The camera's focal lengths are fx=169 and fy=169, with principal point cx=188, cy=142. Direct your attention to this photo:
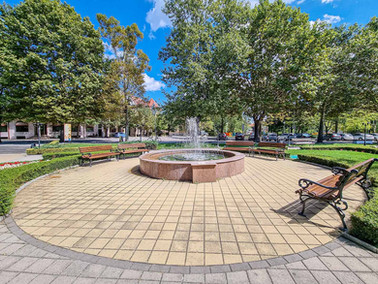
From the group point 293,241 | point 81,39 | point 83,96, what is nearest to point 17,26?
point 81,39

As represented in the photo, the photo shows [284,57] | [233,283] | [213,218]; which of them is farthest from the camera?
[284,57]

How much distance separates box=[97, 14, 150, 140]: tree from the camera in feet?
64.1

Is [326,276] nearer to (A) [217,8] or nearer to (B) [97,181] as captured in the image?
(B) [97,181]

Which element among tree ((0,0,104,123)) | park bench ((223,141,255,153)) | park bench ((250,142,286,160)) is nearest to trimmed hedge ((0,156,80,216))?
park bench ((223,141,255,153))

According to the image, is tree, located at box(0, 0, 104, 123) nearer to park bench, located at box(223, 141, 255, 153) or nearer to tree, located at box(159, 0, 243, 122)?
tree, located at box(159, 0, 243, 122)

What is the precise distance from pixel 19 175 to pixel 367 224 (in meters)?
8.79

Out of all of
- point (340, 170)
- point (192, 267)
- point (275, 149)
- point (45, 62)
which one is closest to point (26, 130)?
point (45, 62)

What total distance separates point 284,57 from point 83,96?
22191 mm

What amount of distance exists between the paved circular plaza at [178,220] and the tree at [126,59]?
16505mm

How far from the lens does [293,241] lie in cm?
279

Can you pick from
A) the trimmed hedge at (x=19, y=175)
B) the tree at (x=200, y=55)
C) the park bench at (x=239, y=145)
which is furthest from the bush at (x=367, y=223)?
the tree at (x=200, y=55)

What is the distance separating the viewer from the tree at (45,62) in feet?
57.8

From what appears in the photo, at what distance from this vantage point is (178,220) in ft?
11.5

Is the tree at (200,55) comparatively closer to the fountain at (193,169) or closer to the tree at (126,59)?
the tree at (126,59)
